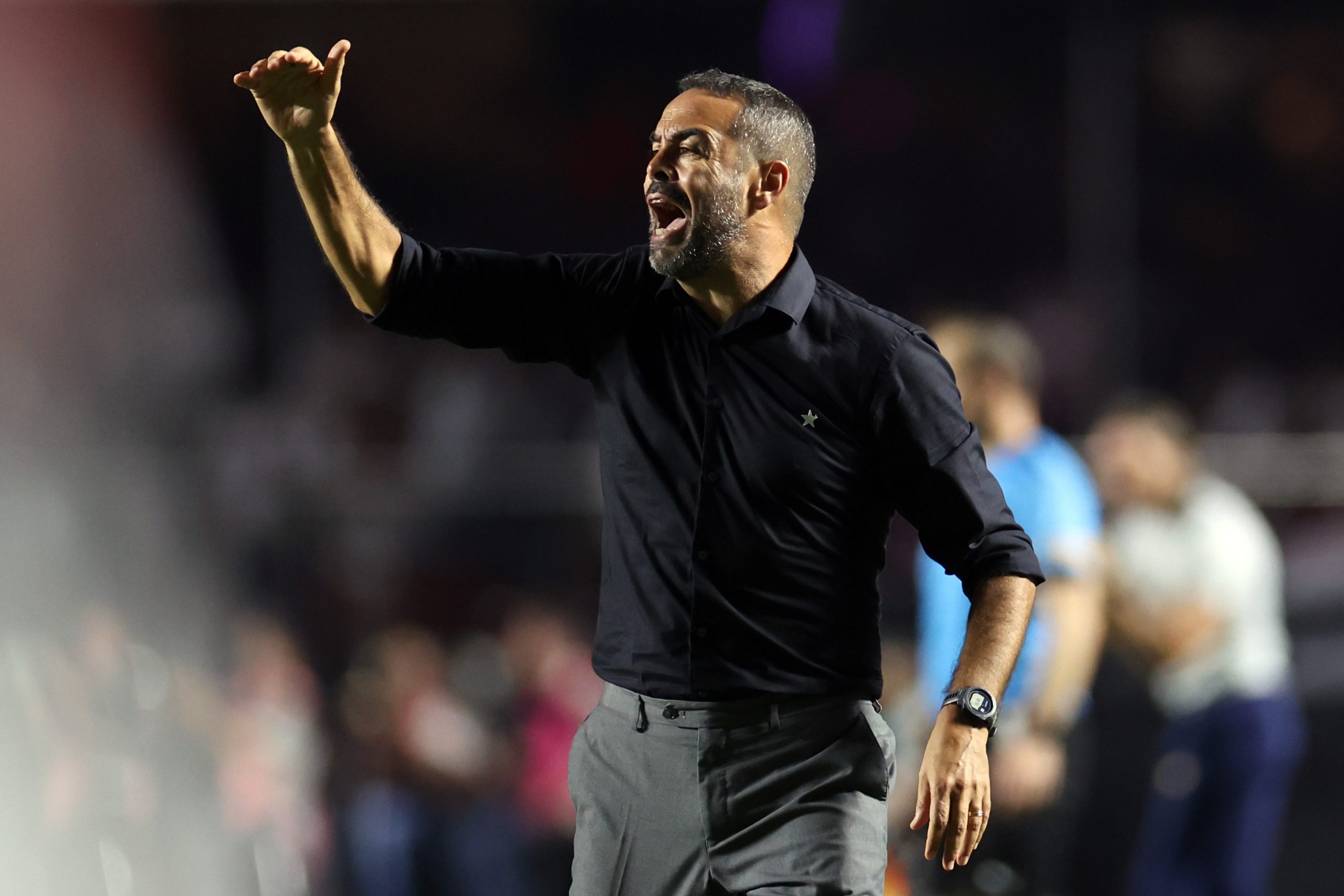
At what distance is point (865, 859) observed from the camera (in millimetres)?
1999

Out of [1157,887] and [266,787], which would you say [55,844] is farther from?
[1157,887]

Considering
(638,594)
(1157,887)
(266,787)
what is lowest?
(1157,887)

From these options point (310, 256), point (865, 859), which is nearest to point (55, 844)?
point (310, 256)

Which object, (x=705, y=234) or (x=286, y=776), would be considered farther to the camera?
(x=286, y=776)

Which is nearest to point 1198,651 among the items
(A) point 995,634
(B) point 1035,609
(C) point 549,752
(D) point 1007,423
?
(B) point 1035,609

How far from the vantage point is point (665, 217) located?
2133 mm

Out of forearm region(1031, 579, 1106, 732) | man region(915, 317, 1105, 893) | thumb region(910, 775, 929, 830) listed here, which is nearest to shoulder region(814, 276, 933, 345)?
thumb region(910, 775, 929, 830)

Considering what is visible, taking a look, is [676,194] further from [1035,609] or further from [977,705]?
[1035,609]

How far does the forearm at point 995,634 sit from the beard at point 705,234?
0.57 m

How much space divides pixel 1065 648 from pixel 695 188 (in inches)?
83.0

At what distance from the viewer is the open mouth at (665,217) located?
6.85ft

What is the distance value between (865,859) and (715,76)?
110 centimetres

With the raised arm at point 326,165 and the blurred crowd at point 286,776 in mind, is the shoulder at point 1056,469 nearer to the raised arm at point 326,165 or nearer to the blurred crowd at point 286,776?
the blurred crowd at point 286,776

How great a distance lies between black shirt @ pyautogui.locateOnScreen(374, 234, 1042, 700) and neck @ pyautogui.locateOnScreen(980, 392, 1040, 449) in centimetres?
185
